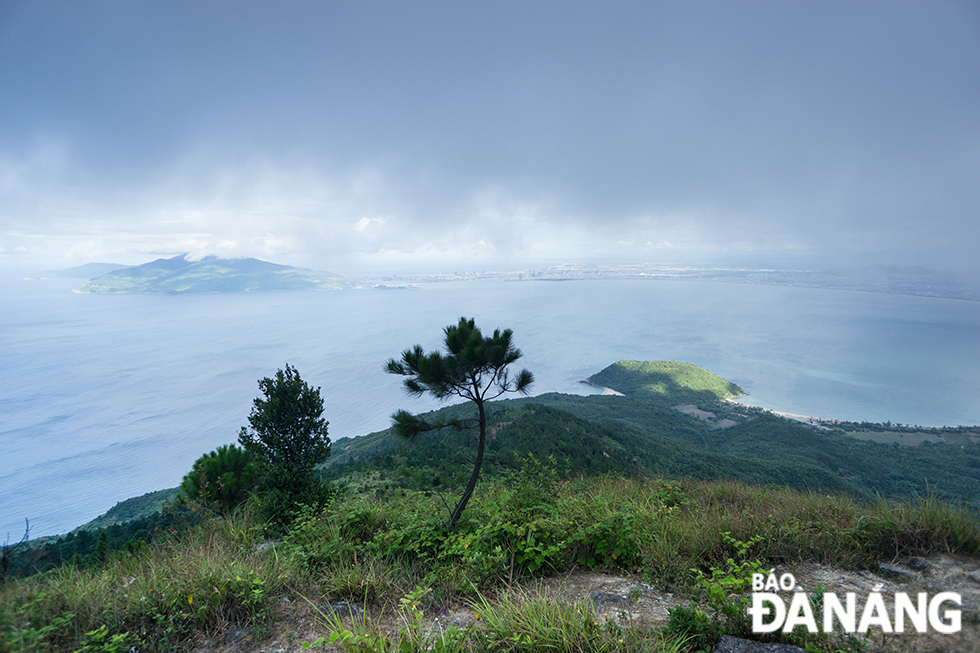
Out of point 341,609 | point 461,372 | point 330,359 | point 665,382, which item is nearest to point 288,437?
point 461,372

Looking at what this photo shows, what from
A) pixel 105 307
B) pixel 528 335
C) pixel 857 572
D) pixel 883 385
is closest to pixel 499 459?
Answer: pixel 857 572

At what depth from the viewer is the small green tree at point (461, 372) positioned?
3529 millimetres

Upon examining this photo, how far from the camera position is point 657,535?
295cm

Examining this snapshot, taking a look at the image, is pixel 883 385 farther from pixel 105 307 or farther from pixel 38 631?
pixel 105 307

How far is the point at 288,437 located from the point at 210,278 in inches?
7184

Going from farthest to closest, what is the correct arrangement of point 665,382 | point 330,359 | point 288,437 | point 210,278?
1. point 210,278
2. point 330,359
3. point 665,382
4. point 288,437

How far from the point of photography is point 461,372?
3590mm

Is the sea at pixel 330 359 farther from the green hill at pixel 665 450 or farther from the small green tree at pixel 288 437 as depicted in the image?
the small green tree at pixel 288 437

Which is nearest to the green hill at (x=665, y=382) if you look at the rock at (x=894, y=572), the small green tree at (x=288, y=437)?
the small green tree at (x=288, y=437)

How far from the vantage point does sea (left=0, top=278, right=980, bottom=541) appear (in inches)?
1372

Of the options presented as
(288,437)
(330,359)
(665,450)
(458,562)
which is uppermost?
(458,562)

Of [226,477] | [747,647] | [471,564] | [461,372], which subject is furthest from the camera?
[226,477]

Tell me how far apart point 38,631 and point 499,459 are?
16.6 meters

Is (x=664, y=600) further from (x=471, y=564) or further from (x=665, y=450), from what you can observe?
(x=665, y=450)
